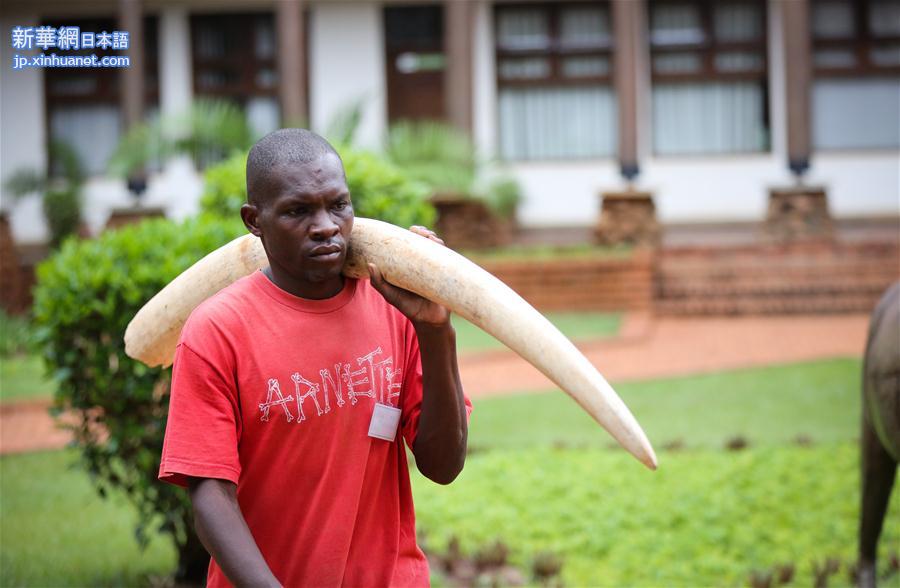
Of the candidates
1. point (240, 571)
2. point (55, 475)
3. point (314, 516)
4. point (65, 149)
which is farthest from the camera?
point (65, 149)

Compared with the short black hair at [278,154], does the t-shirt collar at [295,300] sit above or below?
below

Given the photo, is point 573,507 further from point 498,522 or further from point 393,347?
point 393,347

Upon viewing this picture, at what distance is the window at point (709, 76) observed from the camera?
1959cm

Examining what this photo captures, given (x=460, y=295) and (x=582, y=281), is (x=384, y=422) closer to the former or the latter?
(x=460, y=295)

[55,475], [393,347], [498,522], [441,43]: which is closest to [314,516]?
[393,347]

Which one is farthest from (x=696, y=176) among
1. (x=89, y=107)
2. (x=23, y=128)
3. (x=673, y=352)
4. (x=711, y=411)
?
(x=23, y=128)

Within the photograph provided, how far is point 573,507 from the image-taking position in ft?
21.7

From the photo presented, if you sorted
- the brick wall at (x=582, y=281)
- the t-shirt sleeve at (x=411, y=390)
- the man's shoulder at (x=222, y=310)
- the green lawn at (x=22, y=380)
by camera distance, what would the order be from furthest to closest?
the brick wall at (x=582, y=281), the green lawn at (x=22, y=380), the t-shirt sleeve at (x=411, y=390), the man's shoulder at (x=222, y=310)

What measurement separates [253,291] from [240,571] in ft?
1.83

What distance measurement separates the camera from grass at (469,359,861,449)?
8.41 m

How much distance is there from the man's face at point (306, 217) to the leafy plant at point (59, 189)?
16.9 meters

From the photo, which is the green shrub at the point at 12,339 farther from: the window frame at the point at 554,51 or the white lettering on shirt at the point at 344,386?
the white lettering on shirt at the point at 344,386

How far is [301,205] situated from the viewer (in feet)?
7.54

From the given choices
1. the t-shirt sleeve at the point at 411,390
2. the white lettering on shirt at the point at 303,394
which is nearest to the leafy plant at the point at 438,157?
the t-shirt sleeve at the point at 411,390
